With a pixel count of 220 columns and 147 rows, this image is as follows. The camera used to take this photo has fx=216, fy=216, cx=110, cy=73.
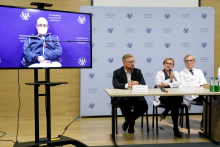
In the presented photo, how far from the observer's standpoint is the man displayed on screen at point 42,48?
232 cm

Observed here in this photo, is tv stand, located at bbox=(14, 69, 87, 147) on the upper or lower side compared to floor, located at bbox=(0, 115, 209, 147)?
upper

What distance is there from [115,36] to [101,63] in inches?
25.1

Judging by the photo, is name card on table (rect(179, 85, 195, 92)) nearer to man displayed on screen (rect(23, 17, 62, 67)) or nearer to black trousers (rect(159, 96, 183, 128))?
black trousers (rect(159, 96, 183, 128))

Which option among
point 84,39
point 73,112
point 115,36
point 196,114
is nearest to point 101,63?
point 115,36

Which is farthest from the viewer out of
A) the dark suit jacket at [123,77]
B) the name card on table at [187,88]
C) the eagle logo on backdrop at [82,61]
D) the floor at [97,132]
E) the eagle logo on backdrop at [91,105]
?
the eagle logo on backdrop at [91,105]

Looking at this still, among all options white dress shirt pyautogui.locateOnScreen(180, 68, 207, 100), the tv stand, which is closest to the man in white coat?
white dress shirt pyautogui.locateOnScreen(180, 68, 207, 100)

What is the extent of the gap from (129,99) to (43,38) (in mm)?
1692

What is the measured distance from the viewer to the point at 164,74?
3.86m

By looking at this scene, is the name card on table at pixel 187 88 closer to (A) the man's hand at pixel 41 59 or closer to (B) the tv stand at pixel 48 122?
(B) the tv stand at pixel 48 122

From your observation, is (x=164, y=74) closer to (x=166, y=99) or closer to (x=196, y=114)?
(x=166, y=99)

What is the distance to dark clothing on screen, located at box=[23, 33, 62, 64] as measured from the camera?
2.32m

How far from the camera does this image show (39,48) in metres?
2.35

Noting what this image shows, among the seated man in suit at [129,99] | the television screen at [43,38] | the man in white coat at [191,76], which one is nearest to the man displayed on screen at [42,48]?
the television screen at [43,38]

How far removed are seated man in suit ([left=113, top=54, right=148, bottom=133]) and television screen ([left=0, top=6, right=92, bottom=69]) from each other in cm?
95
